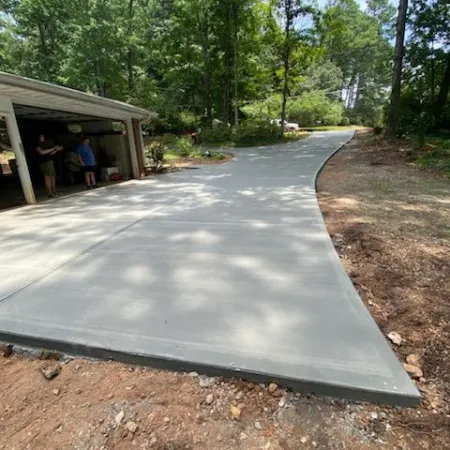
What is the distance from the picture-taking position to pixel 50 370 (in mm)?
1740

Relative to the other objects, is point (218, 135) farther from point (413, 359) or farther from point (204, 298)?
point (413, 359)

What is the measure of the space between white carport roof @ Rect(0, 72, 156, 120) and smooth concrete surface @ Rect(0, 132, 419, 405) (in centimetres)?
220

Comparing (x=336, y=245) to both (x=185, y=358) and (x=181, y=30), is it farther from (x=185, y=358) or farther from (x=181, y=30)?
(x=181, y=30)

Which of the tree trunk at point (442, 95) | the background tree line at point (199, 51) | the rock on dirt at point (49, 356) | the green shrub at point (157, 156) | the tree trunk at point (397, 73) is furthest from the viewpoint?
the background tree line at point (199, 51)

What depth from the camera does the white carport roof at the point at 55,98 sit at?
4.86m

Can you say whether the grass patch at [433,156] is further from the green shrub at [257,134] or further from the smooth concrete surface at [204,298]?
the green shrub at [257,134]

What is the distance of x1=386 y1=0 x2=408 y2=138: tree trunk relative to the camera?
11625 millimetres

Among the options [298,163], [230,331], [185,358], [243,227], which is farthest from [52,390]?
[298,163]

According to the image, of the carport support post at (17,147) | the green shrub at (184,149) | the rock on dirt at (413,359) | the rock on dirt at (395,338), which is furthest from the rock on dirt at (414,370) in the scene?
the green shrub at (184,149)

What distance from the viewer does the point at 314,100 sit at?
30.8 meters

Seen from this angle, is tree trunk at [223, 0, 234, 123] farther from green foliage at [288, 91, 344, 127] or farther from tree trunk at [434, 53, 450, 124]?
tree trunk at [434, 53, 450, 124]

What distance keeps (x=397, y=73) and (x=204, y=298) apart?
13.9 meters

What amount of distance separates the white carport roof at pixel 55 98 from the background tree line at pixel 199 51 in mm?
13464

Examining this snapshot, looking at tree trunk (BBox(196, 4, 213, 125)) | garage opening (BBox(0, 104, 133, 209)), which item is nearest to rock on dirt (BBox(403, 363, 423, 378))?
garage opening (BBox(0, 104, 133, 209))
